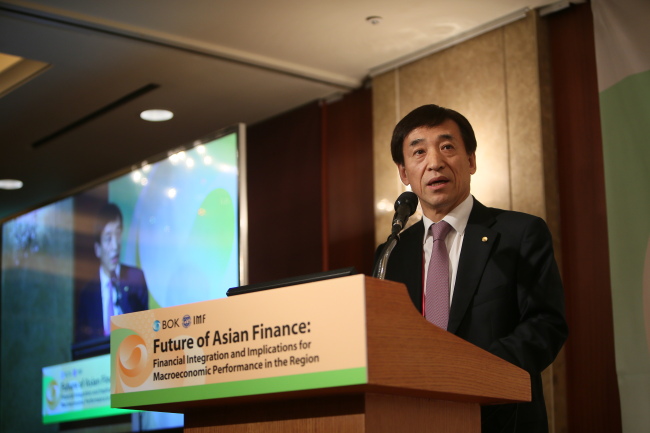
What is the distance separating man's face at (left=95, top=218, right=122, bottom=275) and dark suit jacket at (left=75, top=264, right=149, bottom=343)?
0.39 ft

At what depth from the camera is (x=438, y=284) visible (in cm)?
245

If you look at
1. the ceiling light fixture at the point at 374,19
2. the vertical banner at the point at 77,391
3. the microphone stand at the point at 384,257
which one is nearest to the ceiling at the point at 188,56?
the ceiling light fixture at the point at 374,19

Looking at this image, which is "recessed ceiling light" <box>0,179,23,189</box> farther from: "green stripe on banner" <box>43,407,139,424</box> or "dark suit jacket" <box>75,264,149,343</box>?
"green stripe on banner" <box>43,407,139,424</box>

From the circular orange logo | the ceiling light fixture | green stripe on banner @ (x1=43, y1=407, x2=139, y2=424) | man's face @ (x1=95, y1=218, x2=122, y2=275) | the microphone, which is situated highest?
the ceiling light fixture

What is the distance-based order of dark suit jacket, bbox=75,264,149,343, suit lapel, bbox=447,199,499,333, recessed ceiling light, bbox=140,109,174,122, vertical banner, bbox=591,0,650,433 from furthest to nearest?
recessed ceiling light, bbox=140,109,174,122 < dark suit jacket, bbox=75,264,149,343 < vertical banner, bbox=591,0,650,433 < suit lapel, bbox=447,199,499,333

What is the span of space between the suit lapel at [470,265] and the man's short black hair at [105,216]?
365 cm

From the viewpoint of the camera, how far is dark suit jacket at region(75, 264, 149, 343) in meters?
5.29

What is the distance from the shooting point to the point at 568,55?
169 inches

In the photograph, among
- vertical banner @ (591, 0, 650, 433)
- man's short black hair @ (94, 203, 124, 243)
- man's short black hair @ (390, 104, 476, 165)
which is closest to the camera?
man's short black hair @ (390, 104, 476, 165)

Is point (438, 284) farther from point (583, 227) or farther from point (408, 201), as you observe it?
point (583, 227)

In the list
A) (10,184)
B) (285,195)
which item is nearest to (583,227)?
(285,195)

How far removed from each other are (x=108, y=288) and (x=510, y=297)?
12.4 feet

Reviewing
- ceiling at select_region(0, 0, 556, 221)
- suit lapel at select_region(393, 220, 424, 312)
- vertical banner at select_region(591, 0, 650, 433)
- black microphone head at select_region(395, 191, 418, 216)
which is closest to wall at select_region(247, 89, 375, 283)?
ceiling at select_region(0, 0, 556, 221)

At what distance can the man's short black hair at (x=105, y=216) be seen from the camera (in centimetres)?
568
